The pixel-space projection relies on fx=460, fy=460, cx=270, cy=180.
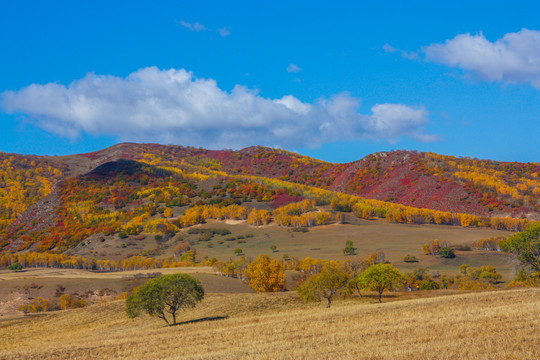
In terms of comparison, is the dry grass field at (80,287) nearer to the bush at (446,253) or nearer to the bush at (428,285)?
the bush at (428,285)

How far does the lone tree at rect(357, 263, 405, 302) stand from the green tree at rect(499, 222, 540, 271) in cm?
1993

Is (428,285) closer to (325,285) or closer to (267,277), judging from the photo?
(267,277)

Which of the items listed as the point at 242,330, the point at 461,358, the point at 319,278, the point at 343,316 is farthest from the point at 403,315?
the point at 319,278

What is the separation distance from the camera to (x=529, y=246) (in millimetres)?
75250

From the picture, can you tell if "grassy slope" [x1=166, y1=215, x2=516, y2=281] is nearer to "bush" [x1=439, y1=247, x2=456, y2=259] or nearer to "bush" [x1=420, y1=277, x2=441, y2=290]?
"bush" [x1=439, y1=247, x2=456, y2=259]

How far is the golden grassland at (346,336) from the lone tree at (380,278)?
55.3 feet

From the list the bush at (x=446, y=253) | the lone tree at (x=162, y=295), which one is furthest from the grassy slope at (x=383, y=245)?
the lone tree at (x=162, y=295)

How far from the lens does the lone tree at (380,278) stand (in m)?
73.8

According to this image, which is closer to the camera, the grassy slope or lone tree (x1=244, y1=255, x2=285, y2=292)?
lone tree (x1=244, y1=255, x2=285, y2=292)

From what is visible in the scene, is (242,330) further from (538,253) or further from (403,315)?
(538,253)

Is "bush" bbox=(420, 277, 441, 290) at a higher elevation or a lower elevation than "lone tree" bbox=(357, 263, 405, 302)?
lower

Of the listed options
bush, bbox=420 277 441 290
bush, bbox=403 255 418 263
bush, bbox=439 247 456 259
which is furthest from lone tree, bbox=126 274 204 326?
bush, bbox=439 247 456 259

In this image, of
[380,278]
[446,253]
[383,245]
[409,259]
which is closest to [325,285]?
[380,278]

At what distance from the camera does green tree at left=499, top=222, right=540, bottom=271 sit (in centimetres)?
7431
